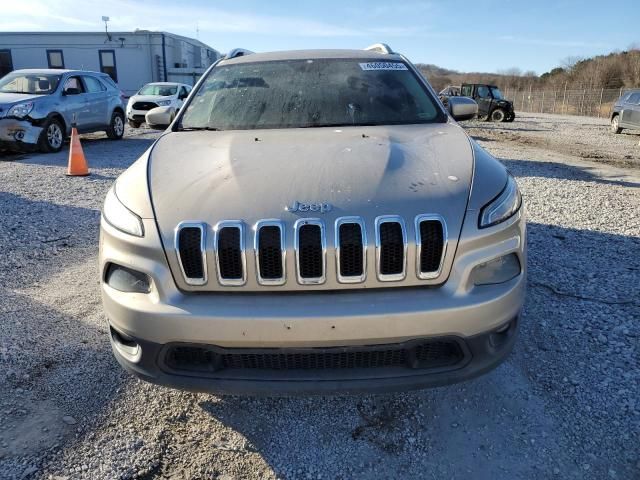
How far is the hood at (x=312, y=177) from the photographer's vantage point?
200 cm

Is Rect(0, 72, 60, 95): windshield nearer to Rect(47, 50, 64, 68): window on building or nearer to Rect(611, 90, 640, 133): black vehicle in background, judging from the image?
Rect(611, 90, 640, 133): black vehicle in background

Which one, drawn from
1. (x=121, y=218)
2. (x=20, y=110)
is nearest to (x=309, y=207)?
(x=121, y=218)

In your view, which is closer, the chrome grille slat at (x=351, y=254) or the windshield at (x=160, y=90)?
the chrome grille slat at (x=351, y=254)

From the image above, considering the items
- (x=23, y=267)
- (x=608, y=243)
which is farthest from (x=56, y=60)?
(x=608, y=243)

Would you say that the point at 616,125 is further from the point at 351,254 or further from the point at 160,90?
the point at 351,254

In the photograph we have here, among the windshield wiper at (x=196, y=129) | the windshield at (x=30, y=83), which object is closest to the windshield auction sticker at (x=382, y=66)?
the windshield wiper at (x=196, y=129)

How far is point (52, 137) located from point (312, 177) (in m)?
10.6

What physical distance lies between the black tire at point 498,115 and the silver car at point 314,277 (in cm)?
2469

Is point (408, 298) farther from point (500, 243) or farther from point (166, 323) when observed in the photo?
point (166, 323)

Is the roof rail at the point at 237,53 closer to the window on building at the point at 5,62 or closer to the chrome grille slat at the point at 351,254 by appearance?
the chrome grille slat at the point at 351,254

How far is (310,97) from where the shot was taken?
11.1 feet

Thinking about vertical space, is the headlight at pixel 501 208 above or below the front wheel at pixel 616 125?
above

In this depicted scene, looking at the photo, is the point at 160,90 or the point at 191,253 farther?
the point at 160,90

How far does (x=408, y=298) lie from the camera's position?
6.31 ft
